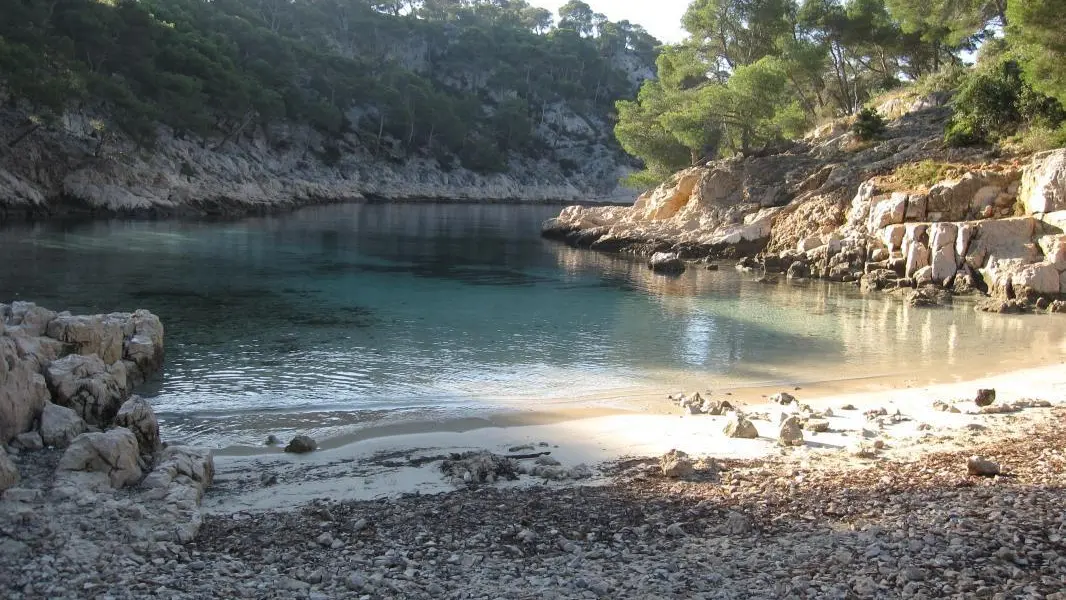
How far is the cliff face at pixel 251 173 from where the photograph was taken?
43.8 meters

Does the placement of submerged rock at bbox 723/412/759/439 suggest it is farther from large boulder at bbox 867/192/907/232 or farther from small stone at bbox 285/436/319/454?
large boulder at bbox 867/192/907/232

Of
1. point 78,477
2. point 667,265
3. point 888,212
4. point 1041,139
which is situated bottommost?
point 78,477

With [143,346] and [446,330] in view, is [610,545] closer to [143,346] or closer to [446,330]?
[143,346]

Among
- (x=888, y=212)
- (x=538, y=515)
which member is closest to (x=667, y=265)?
(x=888, y=212)

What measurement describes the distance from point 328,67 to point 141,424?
83348 mm

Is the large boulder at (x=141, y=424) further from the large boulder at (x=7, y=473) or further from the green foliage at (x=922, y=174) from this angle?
the green foliage at (x=922, y=174)

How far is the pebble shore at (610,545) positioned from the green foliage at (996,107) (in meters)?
25.5

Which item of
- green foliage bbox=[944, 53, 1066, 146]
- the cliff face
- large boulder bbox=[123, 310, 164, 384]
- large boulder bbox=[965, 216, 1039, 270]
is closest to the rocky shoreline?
large boulder bbox=[123, 310, 164, 384]

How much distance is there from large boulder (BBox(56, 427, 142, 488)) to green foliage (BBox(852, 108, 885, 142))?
3531cm

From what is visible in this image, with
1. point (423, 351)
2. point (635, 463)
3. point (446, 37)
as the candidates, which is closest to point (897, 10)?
point (423, 351)

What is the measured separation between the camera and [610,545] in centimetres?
604

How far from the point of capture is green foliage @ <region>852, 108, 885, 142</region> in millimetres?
36062

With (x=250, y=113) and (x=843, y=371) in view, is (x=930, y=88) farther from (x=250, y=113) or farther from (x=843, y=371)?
(x=250, y=113)

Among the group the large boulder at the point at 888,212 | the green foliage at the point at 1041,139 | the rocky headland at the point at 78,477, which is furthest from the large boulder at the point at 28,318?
the green foliage at the point at 1041,139
